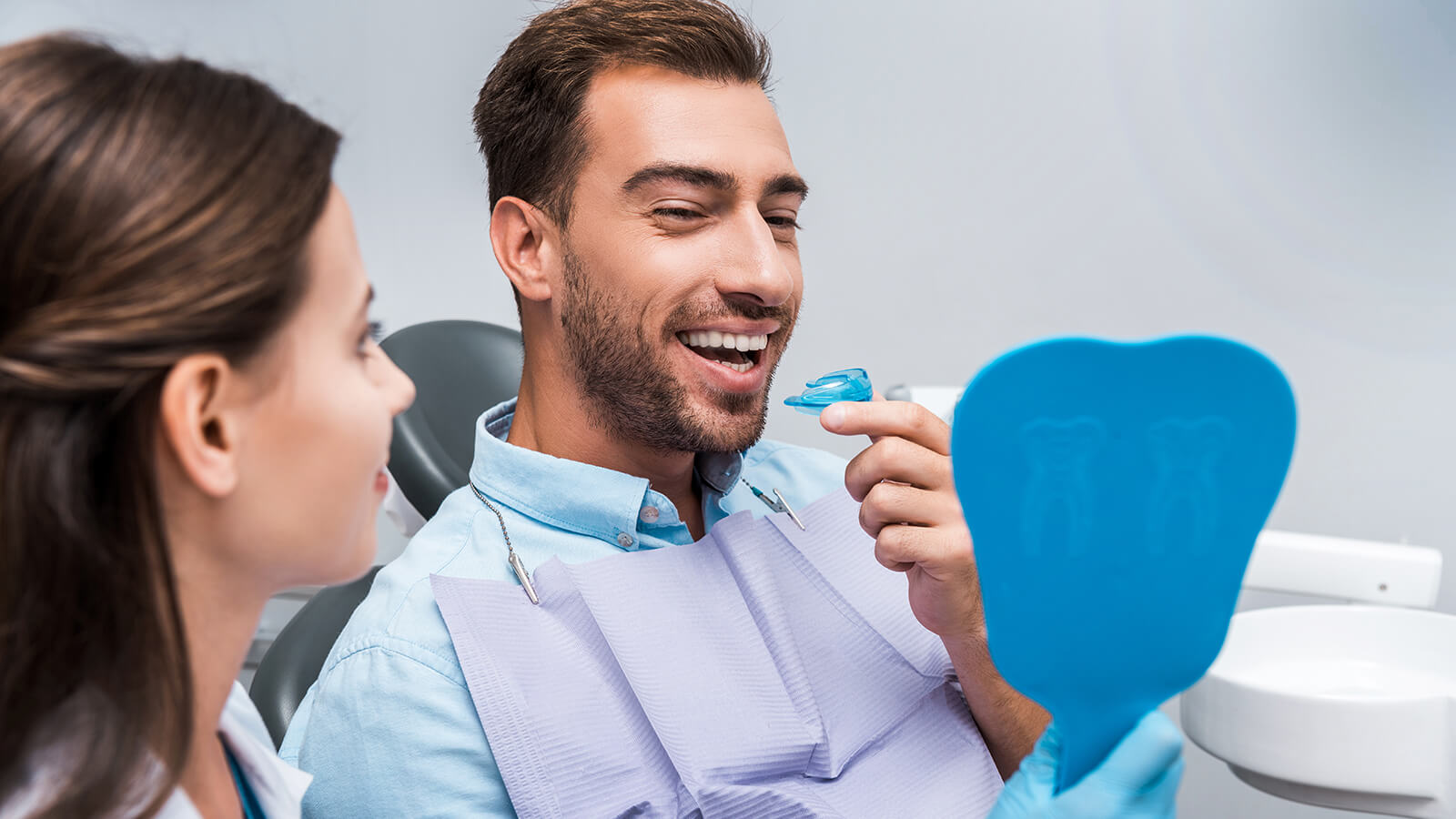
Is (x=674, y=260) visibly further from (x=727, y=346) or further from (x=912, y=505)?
(x=912, y=505)

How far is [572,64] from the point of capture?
115 centimetres

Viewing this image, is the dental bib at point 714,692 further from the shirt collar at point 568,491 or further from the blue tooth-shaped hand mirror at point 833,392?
the blue tooth-shaped hand mirror at point 833,392

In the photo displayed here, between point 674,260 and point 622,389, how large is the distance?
148 mm

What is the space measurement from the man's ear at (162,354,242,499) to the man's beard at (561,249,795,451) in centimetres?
54

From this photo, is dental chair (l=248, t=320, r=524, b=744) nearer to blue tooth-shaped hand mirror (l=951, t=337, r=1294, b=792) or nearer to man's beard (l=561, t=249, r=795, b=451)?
man's beard (l=561, t=249, r=795, b=451)

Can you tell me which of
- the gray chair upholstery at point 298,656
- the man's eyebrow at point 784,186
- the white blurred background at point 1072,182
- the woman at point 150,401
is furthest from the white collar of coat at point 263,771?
the white blurred background at point 1072,182

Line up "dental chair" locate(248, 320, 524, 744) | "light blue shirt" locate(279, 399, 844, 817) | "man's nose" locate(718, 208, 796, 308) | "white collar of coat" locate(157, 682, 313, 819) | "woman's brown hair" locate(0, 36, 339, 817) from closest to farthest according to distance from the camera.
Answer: "woman's brown hair" locate(0, 36, 339, 817) < "white collar of coat" locate(157, 682, 313, 819) < "light blue shirt" locate(279, 399, 844, 817) < "man's nose" locate(718, 208, 796, 308) < "dental chair" locate(248, 320, 524, 744)

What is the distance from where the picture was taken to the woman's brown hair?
0.52 metres

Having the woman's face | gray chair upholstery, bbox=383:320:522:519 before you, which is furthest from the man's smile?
the woman's face

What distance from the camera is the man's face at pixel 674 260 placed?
3.52 ft

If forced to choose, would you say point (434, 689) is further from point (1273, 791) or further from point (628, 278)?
point (1273, 791)

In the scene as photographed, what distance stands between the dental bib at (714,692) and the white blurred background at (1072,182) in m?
0.84

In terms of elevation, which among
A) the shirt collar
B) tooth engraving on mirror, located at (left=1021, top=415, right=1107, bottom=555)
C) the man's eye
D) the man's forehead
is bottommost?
the shirt collar

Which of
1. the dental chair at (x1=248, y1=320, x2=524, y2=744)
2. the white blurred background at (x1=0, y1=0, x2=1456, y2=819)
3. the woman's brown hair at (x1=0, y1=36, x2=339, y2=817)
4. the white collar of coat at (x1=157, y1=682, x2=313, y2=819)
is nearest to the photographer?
the woman's brown hair at (x1=0, y1=36, x2=339, y2=817)
